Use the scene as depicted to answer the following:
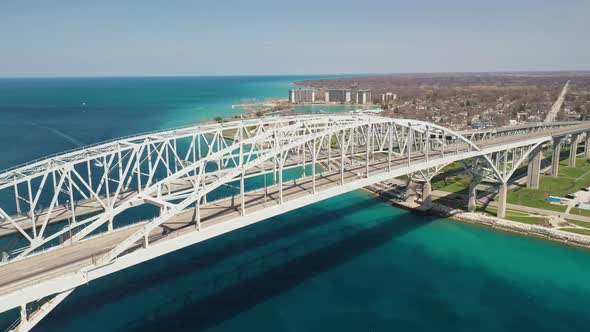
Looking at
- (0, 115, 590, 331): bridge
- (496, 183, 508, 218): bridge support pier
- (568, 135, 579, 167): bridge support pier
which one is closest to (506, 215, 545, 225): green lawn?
(496, 183, 508, 218): bridge support pier

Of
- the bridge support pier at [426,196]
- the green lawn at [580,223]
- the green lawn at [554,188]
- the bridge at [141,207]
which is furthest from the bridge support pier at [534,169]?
the bridge support pier at [426,196]

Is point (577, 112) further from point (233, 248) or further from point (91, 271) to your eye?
point (91, 271)

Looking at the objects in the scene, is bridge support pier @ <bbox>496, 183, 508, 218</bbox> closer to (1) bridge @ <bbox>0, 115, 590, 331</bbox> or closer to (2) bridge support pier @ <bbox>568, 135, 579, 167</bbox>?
(1) bridge @ <bbox>0, 115, 590, 331</bbox>

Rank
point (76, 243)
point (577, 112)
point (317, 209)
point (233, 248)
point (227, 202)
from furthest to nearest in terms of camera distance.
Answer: point (577, 112), point (317, 209), point (233, 248), point (227, 202), point (76, 243)

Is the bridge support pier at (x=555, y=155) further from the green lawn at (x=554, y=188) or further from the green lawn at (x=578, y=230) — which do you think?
the green lawn at (x=578, y=230)

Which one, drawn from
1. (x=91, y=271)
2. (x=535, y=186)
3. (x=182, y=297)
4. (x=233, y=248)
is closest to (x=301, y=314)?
(x=182, y=297)

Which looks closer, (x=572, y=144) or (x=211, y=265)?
(x=211, y=265)

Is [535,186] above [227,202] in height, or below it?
below
